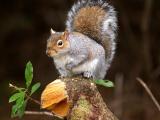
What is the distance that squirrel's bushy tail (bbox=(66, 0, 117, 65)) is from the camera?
3.14 meters

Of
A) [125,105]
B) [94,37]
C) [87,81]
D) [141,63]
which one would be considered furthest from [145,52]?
[87,81]

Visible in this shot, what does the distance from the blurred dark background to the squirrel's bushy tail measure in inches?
105

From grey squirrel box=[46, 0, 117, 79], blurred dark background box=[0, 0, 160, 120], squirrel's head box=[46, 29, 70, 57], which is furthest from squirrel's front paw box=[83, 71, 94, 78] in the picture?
blurred dark background box=[0, 0, 160, 120]

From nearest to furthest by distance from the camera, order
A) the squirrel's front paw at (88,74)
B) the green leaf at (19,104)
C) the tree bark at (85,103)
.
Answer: the tree bark at (85,103) < the green leaf at (19,104) < the squirrel's front paw at (88,74)

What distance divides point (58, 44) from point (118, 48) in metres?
3.98

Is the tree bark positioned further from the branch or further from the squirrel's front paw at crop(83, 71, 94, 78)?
the squirrel's front paw at crop(83, 71, 94, 78)

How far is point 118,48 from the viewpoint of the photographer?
22.6 feet

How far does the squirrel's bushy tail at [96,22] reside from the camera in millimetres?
3139

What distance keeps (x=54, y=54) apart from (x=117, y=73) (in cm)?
381

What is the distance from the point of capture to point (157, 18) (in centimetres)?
667

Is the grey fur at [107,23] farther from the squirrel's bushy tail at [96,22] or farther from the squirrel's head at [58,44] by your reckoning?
the squirrel's head at [58,44]

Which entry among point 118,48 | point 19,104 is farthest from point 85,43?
point 118,48

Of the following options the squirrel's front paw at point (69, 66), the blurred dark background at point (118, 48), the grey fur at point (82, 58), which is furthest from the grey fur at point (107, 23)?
the blurred dark background at point (118, 48)

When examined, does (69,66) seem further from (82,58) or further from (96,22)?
(96,22)
